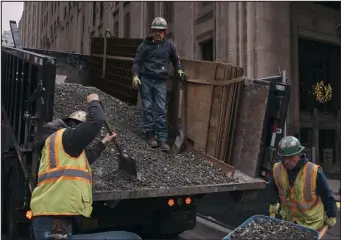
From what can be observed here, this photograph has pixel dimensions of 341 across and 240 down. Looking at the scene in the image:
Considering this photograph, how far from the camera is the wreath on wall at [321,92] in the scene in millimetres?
14836

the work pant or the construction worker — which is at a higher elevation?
the work pant

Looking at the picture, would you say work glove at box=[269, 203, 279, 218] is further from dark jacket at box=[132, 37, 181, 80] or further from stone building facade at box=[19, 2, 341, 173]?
stone building facade at box=[19, 2, 341, 173]

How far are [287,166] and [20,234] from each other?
2.70m

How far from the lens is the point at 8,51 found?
18.1ft

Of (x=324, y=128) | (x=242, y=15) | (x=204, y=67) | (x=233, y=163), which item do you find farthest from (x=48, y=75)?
(x=324, y=128)

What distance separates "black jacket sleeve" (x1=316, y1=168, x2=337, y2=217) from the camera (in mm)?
3693

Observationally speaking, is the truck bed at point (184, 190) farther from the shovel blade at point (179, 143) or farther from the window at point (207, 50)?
the window at point (207, 50)

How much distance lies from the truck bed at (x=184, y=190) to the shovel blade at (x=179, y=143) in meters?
0.77

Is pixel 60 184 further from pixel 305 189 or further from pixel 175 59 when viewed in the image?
pixel 175 59

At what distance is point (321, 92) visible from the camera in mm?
14992

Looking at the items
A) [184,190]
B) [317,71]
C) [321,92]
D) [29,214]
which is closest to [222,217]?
[184,190]

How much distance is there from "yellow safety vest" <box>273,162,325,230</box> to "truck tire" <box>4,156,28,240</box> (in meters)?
2.51

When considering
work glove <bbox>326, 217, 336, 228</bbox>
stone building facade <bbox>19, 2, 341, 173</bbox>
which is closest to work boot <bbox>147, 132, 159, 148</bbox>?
work glove <bbox>326, 217, 336, 228</bbox>

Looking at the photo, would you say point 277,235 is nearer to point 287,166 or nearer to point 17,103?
point 287,166
